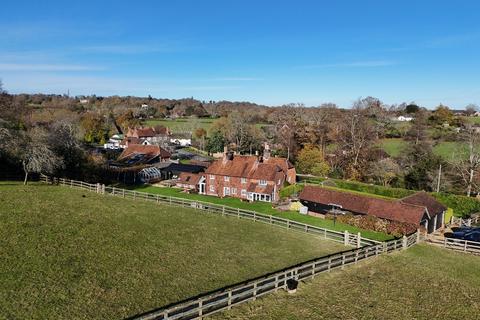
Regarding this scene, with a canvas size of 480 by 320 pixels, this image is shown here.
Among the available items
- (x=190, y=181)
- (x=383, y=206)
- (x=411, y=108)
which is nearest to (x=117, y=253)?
(x=383, y=206)

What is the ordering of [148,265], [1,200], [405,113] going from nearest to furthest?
1. [148,265]
2. [1,200]
3. [405,113]

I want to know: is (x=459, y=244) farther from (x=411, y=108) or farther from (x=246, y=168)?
(x=411, y=108)

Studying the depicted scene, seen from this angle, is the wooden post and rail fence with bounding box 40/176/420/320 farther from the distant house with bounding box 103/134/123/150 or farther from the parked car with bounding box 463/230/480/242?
the distant house with bounding box 103/134/123/150

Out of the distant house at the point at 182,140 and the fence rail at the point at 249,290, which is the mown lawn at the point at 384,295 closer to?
the fence rail at the point at 249,290

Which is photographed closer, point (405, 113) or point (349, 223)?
point (349, 223)

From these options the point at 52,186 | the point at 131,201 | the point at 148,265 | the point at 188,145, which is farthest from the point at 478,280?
the point at 188,145

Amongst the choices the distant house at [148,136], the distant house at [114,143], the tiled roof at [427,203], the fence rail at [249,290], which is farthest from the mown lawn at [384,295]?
the distant house at [114,143]

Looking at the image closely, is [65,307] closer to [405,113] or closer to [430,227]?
[430,227]
